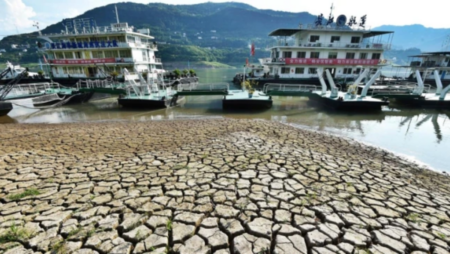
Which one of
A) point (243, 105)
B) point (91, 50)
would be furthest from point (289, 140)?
point (91, 50)

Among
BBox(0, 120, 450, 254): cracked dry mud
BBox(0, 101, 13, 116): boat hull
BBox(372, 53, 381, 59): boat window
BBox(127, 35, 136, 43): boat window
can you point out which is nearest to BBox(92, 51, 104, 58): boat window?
BBox(127, 35, 136, 43): boat window

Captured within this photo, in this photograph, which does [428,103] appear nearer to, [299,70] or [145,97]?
[299,70]

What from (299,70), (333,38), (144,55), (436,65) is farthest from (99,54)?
(436,65)

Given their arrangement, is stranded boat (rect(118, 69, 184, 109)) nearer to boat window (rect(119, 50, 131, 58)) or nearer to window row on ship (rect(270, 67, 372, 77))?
boat window (rect(119, 50, 131, 58))

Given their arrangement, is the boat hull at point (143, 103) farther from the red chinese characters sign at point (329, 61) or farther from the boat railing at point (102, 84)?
the red chinese characters sign at point (329, 61)

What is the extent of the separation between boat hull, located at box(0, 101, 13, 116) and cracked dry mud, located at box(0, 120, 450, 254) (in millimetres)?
11441

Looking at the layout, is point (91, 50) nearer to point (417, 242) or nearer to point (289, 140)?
point (289, 140)

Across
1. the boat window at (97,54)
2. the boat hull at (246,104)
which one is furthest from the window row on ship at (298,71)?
the boat window at (97,54)

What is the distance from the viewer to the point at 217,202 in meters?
3.95

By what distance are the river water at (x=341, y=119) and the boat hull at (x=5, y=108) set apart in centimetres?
43

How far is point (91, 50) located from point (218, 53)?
100 meters

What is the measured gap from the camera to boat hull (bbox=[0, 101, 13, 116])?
1471 centimetres

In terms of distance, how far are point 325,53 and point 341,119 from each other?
18135 millimetres

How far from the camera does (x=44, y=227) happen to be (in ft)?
10.9
